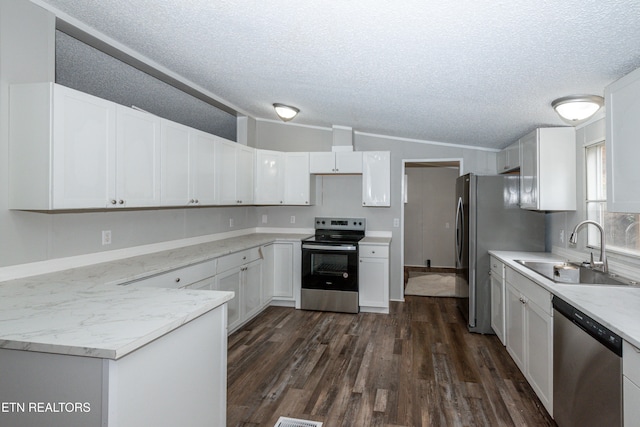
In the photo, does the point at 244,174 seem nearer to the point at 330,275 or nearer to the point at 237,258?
the point at 237,258

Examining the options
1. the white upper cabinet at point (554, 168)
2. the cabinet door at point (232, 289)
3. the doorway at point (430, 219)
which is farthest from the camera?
the doorway at point (430, 219)

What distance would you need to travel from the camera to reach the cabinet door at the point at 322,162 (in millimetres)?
4906

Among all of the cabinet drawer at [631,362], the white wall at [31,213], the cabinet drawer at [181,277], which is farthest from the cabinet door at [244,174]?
the cabinet drawer at [631,362]

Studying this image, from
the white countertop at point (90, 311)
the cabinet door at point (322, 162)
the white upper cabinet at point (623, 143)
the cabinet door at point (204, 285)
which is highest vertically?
the cabinet door at point (322, 162)

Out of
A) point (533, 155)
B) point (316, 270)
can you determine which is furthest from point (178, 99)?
point (533, 155)

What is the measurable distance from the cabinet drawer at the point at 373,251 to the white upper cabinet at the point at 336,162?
40.3 inches

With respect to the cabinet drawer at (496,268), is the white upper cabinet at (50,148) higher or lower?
higher

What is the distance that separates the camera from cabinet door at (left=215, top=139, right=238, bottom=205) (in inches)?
154

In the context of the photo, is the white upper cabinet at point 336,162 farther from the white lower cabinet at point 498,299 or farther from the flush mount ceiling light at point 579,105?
the flush mount ceiling light at point 579,105

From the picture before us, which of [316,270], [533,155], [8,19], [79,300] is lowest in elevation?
[316,270]

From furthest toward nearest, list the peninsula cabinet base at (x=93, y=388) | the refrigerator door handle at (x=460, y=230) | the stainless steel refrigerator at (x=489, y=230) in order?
the refrigerator door handle at (x=460, y=230) → the stainless steel refrigerator at (x=489, y=230) → the peninsula cabinet base at (x=93, y=388)

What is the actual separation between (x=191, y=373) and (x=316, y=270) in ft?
10.1

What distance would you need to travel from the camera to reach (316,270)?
460 centimetres

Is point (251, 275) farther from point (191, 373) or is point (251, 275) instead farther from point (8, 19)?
point (8, 19)
